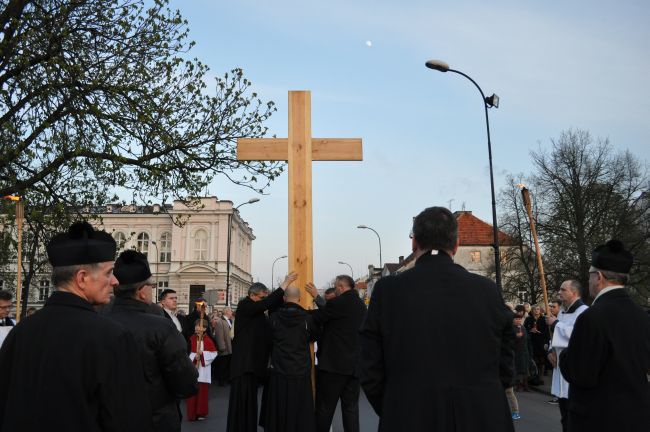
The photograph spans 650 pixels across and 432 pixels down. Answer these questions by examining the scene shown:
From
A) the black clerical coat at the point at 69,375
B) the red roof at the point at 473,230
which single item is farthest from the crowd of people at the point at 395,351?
the red roof at the point at 473,230

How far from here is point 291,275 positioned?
6633mm

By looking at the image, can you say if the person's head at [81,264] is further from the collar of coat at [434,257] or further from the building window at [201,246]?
the building window at [201,246]

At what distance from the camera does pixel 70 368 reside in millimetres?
2449

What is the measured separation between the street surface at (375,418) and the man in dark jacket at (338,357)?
194 cm

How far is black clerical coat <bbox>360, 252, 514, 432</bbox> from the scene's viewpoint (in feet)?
9.93

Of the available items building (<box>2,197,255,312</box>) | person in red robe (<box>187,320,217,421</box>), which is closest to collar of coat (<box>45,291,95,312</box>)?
person in red robe (<box>187,320,217,421</box>)

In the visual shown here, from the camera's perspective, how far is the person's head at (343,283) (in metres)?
7.95

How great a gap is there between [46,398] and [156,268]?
77.7 meters

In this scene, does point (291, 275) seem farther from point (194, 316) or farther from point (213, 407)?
point (194, 316)

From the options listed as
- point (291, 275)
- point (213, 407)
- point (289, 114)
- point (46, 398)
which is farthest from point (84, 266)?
point (213, 407)

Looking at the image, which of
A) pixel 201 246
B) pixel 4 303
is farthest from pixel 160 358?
pixel 201 246

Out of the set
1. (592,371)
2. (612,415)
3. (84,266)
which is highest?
(84,266)

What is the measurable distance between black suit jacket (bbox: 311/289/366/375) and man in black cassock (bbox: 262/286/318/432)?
455 millimetres

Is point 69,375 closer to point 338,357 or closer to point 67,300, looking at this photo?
point 67,300
